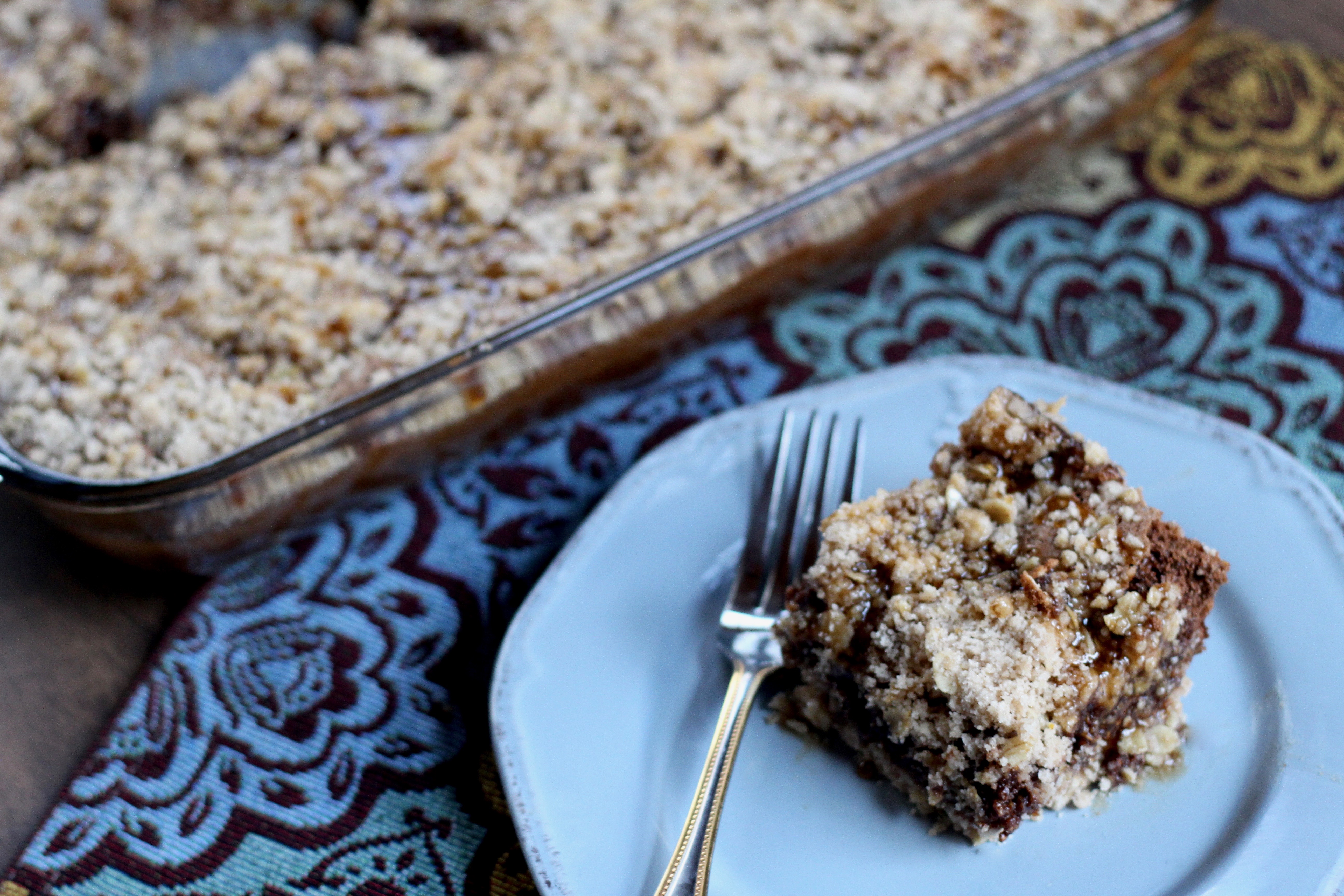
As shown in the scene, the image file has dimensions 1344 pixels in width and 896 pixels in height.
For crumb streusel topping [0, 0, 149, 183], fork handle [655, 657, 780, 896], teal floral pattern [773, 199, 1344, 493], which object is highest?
teal floral pattern [773, 199, 1344, 493]

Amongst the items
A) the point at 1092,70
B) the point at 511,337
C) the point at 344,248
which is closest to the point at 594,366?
the point at 511,337

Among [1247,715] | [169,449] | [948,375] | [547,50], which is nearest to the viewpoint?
[1247,715]

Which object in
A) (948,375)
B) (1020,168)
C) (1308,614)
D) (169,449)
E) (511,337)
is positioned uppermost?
(1020,168)

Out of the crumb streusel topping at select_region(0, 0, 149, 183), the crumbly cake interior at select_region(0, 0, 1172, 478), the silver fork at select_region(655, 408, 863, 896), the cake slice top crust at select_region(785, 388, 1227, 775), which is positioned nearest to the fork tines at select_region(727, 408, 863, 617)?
the silver fork at select_region(655, 408, 863, 896)

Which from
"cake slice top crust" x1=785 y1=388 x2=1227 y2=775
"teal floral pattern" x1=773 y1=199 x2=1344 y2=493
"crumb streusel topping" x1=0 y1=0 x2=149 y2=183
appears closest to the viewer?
"cake slice top crust" x1=785 y1=388 x2=1227 y2=775

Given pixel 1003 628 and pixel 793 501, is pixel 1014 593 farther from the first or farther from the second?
pixel 793 501

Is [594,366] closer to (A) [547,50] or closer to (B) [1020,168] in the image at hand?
(A) [547,50]

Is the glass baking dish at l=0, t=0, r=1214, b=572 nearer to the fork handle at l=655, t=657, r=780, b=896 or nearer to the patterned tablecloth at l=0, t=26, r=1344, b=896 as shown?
the patterned tablecloth at l=0, t=26, r=1344, b=896
